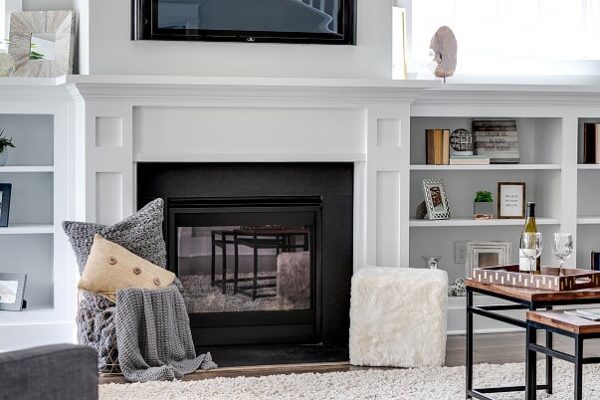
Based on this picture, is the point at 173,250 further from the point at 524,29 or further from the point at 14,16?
the point at 524,29

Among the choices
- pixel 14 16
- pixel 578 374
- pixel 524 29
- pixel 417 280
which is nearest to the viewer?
pixel 578 374

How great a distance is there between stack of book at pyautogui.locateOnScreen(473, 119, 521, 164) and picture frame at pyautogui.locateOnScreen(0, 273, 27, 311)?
8.39 feet

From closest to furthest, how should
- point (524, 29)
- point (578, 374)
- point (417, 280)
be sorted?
point (578, 374) < point (417, 280) < point (524, 29)

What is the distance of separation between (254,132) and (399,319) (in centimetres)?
112

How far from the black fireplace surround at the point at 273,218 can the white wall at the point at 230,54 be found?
0.46 metres

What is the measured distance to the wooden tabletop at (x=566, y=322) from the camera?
10.8ft

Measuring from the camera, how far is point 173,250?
4.91 m

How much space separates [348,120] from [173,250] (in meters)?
1.06

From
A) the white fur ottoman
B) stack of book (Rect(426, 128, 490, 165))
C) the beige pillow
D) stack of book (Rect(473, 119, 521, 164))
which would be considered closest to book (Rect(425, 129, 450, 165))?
stack of book (Rect(426, 128, 490, 165))

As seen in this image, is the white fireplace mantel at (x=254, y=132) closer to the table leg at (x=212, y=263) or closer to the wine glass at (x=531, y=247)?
the table leg at (x=212, y=263)

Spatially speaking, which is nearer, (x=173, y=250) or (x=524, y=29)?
(x=173, y=250)

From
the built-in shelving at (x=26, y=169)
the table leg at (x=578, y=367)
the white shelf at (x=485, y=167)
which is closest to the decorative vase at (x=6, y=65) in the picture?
the built-in shelving at (x=26, y=169)

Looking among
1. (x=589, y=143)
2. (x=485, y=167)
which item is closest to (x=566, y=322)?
(x=485, y=167)

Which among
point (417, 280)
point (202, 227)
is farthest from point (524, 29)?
point (202, 227)
